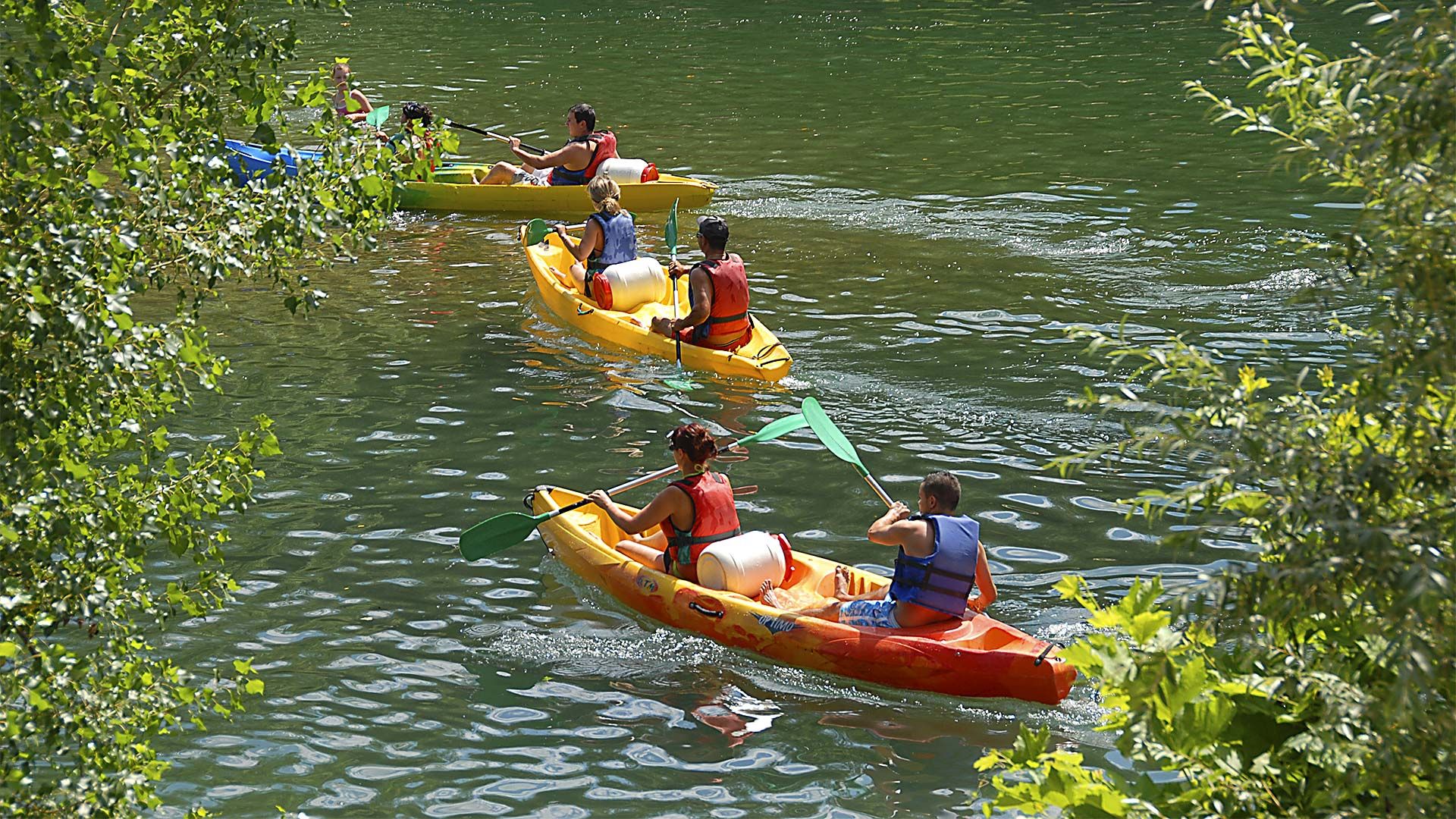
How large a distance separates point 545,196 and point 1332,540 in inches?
609

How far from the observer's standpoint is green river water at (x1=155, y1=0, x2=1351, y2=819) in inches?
285

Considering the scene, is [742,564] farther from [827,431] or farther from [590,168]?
[590,168]

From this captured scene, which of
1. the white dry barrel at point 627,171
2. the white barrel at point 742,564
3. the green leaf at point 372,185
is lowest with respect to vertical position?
the white barrel at point 742,564

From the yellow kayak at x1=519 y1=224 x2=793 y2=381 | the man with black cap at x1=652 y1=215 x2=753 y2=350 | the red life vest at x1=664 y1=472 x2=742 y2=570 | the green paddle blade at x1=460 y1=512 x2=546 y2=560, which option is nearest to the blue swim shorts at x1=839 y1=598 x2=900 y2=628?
the red life vest at x1=664 y1=472 x2=742 y2=570

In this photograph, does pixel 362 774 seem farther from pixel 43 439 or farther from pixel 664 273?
pixel 664 273

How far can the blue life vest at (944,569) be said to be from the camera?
7773 millimetres

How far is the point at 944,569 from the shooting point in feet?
25.6

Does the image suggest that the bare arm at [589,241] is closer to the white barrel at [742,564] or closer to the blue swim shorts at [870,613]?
the white barrel at [742,564]

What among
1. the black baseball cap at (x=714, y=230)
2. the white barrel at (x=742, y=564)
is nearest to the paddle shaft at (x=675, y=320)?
the black baseball cap at (x=714, y=230)

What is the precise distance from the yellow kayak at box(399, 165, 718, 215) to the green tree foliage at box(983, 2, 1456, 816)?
1404 cm

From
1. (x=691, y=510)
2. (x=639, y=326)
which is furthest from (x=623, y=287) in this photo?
(x=691, y=510)

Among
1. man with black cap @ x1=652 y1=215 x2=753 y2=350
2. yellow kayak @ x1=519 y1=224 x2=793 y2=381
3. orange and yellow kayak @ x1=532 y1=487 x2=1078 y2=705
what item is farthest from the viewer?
man with black cap @ x1=652 y1=215 x2=753 y2=350

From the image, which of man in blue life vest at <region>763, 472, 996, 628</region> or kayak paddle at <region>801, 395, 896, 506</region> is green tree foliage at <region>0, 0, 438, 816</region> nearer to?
man in blue life vest at <region>763, 472, 996, 628</region>

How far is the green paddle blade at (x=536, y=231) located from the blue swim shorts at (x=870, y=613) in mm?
7945
